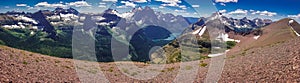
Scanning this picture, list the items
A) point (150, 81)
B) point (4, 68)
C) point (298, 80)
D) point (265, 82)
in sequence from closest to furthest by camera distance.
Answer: point (298, 80) < point (265, 82) < point (4, 68) < point (150, 81)

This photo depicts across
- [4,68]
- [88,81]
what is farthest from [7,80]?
[88,81]

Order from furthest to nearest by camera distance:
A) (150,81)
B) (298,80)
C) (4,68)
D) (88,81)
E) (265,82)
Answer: (150,81) < (88,81) < (4,68) < (265,82) < (298,80)

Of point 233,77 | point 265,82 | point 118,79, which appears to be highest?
point 265,82

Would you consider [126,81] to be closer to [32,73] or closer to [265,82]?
[32,73]

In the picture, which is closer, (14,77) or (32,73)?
(14,77)

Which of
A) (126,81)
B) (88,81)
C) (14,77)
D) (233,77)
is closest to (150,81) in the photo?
(126,81)

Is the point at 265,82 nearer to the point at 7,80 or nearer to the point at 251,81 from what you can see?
the point at 251,81

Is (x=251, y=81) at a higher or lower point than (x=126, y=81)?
higher

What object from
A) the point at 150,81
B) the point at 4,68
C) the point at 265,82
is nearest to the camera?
the point at 265,82

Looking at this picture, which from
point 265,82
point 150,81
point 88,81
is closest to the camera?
point 265,82
